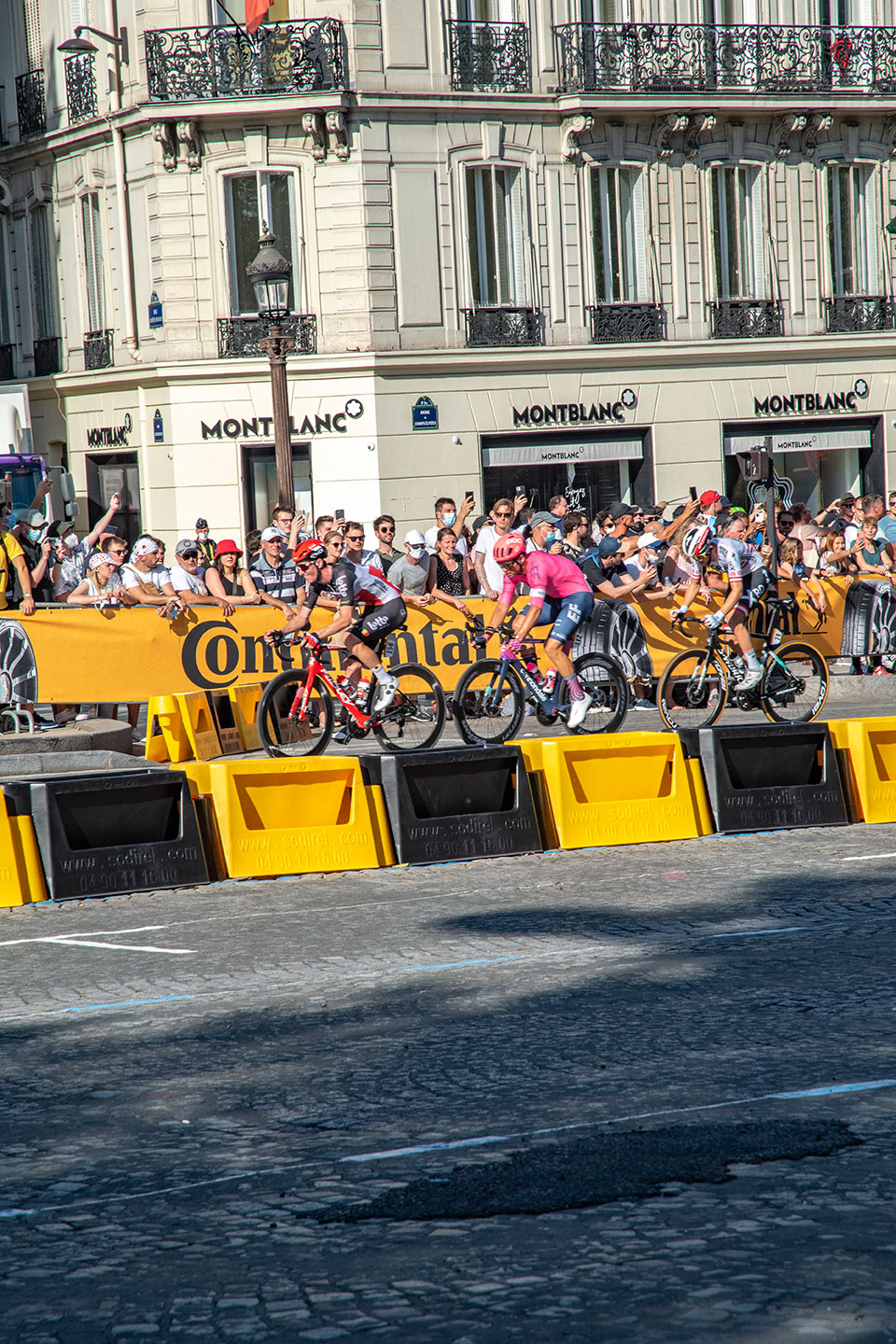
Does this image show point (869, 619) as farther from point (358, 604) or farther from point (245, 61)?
point (245, 61)

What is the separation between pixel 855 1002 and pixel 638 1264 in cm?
261

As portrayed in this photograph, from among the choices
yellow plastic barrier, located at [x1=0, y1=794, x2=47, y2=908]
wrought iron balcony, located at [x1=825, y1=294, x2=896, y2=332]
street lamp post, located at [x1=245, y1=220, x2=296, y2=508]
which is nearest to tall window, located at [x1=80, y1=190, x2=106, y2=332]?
street lamp post, located at [x1=245, y1=220, x2=296, y2=508]

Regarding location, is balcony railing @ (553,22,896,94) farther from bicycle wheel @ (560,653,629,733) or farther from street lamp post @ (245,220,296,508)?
bicycle wheel @ (560,653,629,733)

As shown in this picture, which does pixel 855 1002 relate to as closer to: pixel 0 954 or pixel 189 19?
pixel 0 954

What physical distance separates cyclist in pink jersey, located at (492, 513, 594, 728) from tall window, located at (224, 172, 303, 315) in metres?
15.1

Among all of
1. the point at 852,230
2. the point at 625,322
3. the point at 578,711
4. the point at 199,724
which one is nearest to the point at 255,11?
the point at 625,322

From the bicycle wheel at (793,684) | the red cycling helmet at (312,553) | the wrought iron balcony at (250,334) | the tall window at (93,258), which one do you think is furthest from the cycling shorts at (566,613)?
the tall window at (93,258)

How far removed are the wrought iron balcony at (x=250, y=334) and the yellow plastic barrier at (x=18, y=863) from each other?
65.6ft

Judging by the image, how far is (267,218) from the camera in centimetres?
2872

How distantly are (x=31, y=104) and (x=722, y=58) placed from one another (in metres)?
12.2

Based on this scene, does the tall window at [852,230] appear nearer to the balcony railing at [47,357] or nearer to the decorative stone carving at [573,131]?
the decorative stone carving at [573,131]

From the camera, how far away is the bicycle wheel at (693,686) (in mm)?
15289

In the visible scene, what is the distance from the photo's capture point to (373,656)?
14656mm

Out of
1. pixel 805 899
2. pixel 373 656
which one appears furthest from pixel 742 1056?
pixel 373 656
